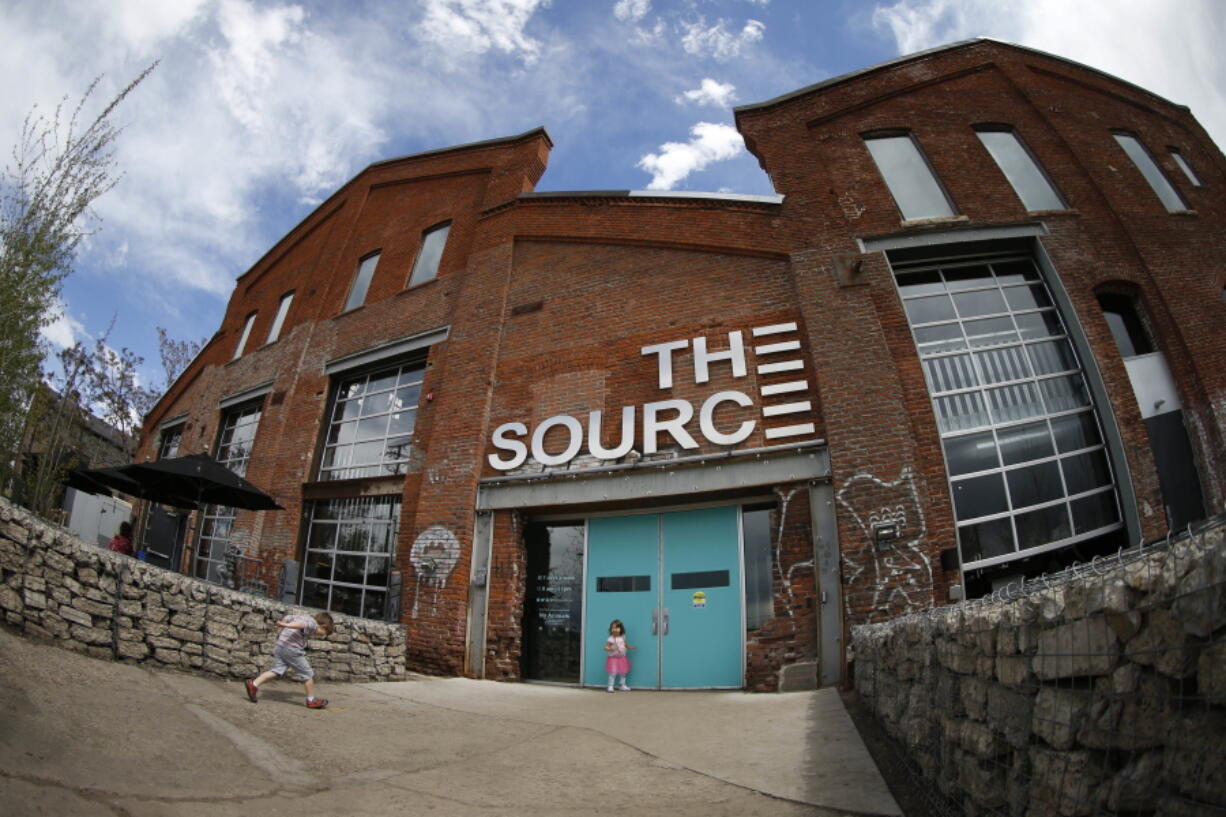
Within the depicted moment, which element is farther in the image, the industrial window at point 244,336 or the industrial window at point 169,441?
the industrial window at point 169,441

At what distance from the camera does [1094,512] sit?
905cm

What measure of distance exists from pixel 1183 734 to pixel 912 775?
2.82 metres

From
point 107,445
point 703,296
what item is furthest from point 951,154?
point 107,445

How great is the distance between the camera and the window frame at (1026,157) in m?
11.2

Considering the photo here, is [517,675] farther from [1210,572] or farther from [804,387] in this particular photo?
[1210,572]

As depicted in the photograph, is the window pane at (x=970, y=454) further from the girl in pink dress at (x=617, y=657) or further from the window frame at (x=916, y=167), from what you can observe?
the girl in pink dress at (x=617, y=657)

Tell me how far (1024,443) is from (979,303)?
8.12 feet

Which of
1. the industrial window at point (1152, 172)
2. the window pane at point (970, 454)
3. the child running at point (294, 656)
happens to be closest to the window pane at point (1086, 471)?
the window pane at point (970, 454)

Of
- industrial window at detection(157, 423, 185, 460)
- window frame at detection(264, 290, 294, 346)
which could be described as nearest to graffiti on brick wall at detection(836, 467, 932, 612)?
window frame at detection(264, 290, 294, 346)

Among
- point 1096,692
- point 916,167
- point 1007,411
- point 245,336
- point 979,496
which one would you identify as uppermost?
point 916,167

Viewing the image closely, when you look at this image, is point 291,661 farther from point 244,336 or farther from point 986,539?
point 244,336

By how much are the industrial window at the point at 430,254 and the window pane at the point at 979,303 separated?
1060 centimetres

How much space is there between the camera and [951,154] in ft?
37.9

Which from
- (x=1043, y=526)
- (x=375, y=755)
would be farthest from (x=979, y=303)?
(x=375, y=755)
